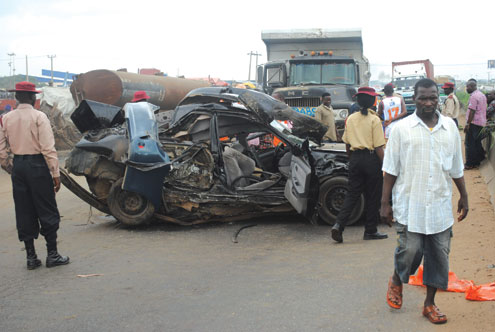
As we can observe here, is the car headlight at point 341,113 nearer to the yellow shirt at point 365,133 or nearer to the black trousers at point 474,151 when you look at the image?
the black trousers at point 474,151

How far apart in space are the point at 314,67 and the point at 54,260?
11.1m

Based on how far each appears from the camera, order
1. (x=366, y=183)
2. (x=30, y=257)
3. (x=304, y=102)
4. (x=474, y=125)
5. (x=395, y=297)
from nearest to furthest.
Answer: (x=395, y=297) < (x=30, y=257) < (x=366, y=183) < (x=474, y=125) < (x=304, y=102)

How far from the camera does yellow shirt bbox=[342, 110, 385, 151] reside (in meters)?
6.30

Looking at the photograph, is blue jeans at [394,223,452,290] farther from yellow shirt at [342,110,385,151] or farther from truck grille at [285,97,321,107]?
truck grille at [285,97,321,107]

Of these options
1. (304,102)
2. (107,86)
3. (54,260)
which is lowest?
(54,260)

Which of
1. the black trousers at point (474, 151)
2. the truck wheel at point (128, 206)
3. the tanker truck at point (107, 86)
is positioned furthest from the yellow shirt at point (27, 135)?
the tanker truck at point (107, 86)

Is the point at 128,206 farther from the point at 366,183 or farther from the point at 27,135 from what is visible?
the point at 366,183

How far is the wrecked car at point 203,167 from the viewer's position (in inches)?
285

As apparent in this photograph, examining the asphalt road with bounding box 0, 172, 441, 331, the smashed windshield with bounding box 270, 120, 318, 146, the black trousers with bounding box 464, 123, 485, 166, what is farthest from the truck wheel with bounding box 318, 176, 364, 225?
the black trousers with bounding box 464, 123, 485, 166

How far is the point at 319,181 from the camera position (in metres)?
7.48

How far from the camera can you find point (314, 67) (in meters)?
15.5

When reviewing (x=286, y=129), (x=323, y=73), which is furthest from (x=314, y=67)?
(x=286, y=129)

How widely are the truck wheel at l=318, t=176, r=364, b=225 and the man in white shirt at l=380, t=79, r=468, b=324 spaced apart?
336 centimetres

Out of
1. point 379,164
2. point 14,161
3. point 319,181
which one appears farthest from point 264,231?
point 14,161
